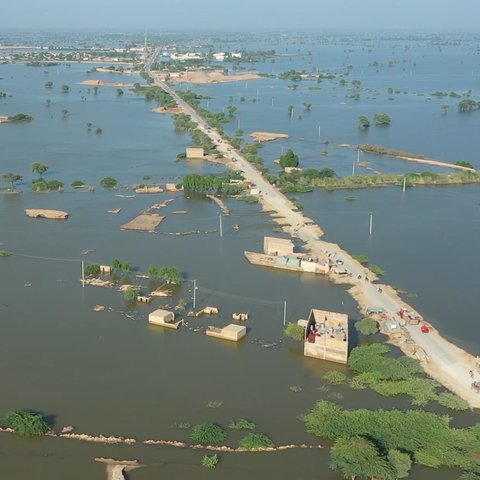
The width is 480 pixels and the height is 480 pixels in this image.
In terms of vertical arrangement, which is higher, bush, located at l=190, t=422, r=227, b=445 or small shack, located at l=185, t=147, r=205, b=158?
small shack, located at l=185, t=147, r=205, b=158

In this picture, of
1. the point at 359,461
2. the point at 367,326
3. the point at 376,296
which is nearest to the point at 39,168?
the point at 376,296

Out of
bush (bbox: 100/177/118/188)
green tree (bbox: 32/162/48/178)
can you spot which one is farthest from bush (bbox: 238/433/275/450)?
green tree (bbox: 32/162/48/178)

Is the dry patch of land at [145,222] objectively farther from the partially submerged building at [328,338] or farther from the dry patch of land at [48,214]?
the partially submerged building at [328,338]

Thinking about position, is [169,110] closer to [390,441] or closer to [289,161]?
[289,161]

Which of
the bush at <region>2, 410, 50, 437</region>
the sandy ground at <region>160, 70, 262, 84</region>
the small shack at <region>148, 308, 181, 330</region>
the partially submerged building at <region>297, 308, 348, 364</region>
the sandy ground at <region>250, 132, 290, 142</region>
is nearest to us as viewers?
the bush at <region>2, 410, 50, 437</region>

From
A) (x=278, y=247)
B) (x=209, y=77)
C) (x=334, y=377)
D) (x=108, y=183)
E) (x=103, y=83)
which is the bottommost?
(x=334, y=377)

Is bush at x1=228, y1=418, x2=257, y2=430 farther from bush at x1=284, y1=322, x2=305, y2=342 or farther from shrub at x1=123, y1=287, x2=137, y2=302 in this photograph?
shrub at x1=123, y1=287, x2=137, y2=302
